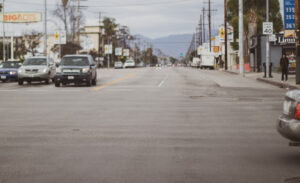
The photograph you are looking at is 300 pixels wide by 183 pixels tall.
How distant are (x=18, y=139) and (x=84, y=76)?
1812cm

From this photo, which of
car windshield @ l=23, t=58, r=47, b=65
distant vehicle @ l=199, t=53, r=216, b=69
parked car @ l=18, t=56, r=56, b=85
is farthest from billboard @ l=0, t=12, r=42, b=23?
parked car @ l=18, t=56, r=56, b=85

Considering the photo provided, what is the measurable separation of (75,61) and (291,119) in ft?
75.3

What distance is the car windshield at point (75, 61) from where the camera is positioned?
2897cm

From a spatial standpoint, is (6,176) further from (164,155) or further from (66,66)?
(66,66)

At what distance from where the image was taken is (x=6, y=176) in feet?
21.9

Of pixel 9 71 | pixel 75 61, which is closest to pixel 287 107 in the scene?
pixel 75 61

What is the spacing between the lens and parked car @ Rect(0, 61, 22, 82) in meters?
35.8

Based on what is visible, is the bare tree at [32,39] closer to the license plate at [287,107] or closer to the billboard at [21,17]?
the billboard at [21,17]

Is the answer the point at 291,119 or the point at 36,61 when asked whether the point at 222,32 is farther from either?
the point at 291,119

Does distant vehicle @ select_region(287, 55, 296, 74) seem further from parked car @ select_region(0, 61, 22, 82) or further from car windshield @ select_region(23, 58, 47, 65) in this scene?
parked car @ select_region(0, 61, 22, 82)

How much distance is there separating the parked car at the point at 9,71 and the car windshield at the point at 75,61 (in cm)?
828

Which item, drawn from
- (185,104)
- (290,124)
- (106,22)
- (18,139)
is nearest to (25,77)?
(185,104)

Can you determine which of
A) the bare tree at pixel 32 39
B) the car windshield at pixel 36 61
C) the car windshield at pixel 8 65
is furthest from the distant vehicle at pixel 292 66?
the bare tree at pixel 32 39

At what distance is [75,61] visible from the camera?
95.6 feet
